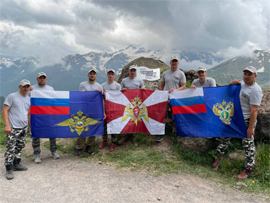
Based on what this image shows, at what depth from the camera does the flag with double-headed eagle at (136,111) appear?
7.11 metres

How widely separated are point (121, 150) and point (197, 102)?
11.4 ft

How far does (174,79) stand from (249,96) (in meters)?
2.63

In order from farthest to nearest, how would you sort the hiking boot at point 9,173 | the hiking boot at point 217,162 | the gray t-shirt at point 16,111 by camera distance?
the hiking boot at point 217,162 → the gray t-shirt at point 16,111 → the hiking boot at point 9,173

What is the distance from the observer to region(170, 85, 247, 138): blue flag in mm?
5555

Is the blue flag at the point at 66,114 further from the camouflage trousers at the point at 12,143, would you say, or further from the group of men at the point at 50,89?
the camouflage trousers at the point at 12,143

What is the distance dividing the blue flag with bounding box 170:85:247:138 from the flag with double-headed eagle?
70cm

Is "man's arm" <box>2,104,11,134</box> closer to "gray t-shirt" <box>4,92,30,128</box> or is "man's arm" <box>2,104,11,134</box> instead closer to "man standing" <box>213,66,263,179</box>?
"gray t-shirt" <box>4,92,30,128</box>

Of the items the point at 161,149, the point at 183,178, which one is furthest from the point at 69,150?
the point at 183,178

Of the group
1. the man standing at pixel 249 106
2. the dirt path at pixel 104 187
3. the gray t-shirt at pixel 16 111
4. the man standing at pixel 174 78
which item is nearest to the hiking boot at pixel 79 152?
the dirt path at pixel 104 187

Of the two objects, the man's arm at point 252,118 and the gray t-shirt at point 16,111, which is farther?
the gray t-shirt at point 16,111

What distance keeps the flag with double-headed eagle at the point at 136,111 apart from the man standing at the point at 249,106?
8.94 ft

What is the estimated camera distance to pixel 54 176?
5.37 meters

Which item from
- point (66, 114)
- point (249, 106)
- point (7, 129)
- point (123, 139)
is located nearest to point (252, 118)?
point (249, 106)

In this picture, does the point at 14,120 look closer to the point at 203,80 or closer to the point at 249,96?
the point at 203,80
